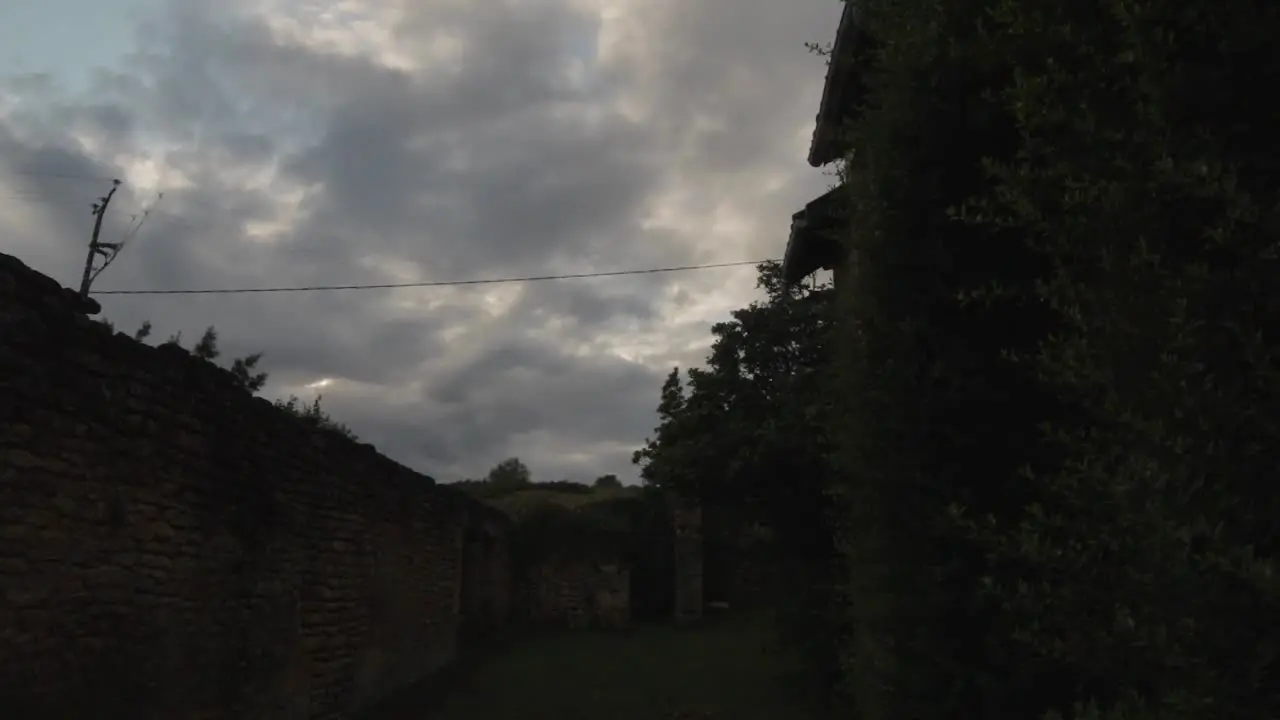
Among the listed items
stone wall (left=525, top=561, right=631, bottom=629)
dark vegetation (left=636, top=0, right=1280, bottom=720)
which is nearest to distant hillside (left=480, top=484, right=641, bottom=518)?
stone wall (left=525, top=561, right=631, bottom=629)

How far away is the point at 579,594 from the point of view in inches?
800

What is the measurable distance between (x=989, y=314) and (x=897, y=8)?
1413mm

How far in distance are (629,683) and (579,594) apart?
27.7 ft

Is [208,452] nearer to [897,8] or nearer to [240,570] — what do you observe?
[240,570]

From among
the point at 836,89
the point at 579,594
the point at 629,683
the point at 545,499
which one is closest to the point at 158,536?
the point at 836,89

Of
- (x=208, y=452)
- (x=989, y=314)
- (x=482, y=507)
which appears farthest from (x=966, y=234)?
(x=482, y=507)

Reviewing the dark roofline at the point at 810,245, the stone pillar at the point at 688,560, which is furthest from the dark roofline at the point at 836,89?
the stone pillar at the point at 688,560

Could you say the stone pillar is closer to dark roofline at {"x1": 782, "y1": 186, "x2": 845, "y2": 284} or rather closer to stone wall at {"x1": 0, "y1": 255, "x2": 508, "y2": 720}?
dark roofline at {"x1": 782, "y1": 186, "x2": 845, "y2": 284}

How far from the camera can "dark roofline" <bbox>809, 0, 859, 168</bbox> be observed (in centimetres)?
646

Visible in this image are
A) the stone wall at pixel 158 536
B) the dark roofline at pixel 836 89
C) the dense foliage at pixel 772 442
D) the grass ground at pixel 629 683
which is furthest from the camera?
the grass ground at pixel 629 683

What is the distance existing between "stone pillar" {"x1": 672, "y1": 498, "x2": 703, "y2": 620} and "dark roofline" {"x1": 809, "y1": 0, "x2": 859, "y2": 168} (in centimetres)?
1348

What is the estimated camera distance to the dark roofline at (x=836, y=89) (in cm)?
646

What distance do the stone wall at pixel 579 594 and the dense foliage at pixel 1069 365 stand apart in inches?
630

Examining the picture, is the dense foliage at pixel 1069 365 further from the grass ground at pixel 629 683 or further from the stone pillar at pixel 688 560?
the stone pillar at pixel 688 560
